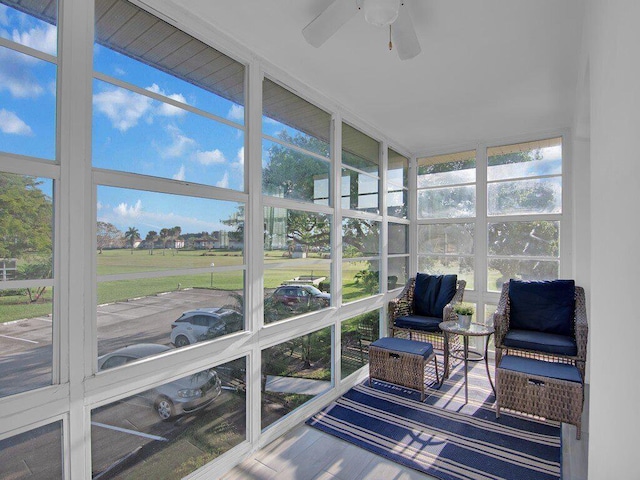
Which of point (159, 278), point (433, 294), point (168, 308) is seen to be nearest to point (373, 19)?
point (159, 278)

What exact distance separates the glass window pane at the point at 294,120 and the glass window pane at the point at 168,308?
117cm

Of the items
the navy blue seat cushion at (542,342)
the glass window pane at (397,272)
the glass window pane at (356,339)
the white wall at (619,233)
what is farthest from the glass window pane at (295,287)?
the white wall at (619,233)

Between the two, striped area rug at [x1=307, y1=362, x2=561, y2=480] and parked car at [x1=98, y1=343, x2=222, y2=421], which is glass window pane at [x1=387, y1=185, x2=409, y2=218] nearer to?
striped area rug at [x1=307, y1=362, x2=561, y2=480]

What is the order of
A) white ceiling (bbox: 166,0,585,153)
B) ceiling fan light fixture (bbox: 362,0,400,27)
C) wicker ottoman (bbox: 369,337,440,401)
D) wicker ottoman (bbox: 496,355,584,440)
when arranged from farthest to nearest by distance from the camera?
1. wicker ottoman (bbox: 369,337,440,401)
2. wicker ottoman (bbox: 496,355,584,440)
3. white ceiling (bbox: 166,0,585,153)
4. ceiling fan light fixture (bbox: 362,0,400,27)

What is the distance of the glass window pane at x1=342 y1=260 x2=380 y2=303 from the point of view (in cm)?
350

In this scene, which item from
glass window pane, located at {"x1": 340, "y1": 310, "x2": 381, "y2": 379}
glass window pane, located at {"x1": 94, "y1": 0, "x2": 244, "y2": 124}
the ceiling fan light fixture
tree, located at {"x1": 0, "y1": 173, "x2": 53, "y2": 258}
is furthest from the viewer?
glass window pane, located at {"x1": 340, "y1": 310, "x2": 381, "y2": 379}

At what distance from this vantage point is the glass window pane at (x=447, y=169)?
4.56 meters

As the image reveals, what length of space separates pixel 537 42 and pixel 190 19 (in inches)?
87.9

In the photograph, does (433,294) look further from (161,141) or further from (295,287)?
(161,141)

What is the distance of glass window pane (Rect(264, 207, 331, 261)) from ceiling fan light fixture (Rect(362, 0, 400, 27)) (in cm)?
139

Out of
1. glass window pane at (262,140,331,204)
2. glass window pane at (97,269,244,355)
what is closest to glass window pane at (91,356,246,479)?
glass window pane at (97,269,244,355)

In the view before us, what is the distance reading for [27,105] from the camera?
141 cm

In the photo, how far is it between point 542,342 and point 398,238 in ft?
6.90

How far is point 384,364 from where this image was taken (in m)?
3.34
